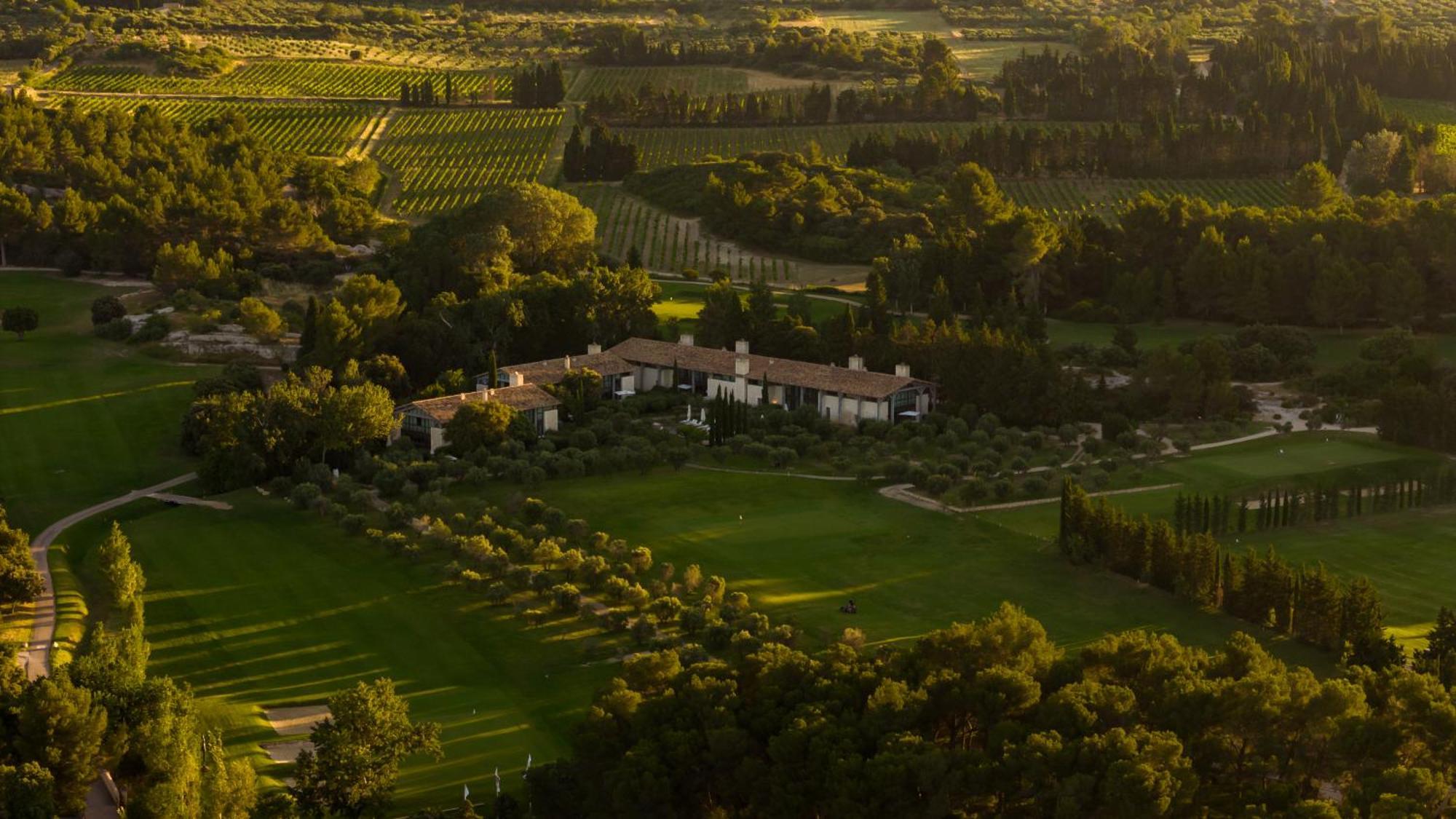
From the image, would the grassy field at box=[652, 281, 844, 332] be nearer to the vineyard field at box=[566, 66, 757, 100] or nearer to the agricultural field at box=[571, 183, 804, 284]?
the agricultural field at box=[571, 183, 804, 284]

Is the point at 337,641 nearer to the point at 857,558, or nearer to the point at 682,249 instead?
the point at 857,558

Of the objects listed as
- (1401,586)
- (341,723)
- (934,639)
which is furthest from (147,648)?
(1401,586)

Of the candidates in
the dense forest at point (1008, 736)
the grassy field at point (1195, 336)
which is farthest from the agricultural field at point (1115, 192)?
the dense forest at point (1008, 736)

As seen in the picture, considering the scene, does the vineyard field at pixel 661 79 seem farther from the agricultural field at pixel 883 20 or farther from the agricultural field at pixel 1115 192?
the agricultural field at pixel 1115 192

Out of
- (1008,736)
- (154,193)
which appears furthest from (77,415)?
(1008,736)

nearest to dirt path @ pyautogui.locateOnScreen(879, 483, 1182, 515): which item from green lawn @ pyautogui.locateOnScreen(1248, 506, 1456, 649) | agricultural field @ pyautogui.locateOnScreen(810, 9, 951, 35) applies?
green lawn @ pyautogui.locateOnScreen(1248, 506, 1456, 649)

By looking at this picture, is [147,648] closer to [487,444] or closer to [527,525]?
[527,525]
